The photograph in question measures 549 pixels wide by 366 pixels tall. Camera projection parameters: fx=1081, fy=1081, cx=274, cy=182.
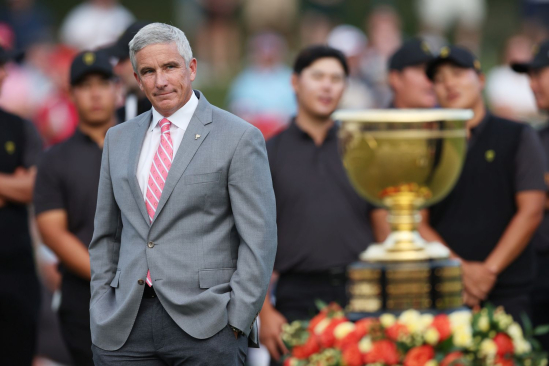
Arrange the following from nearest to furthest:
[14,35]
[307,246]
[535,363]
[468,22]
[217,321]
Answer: [217,321]
[535,363]
[307,246]
[14,35]
[468,22]

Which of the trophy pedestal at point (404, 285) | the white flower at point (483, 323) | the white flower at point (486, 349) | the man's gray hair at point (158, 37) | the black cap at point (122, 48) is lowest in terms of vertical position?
the white flower at point (486, 349)

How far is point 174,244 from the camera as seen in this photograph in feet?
13.3

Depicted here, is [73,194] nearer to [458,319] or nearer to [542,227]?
[458,319]

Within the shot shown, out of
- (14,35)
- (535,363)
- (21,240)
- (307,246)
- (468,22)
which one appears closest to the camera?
(535,363)

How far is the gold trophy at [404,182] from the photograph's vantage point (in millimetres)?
4434

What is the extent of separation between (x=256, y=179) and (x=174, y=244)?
1.29ft

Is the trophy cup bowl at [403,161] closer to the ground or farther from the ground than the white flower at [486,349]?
farther from the ground

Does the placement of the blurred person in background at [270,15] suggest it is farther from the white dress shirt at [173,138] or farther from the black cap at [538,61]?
the white dress shirt at [173,138]

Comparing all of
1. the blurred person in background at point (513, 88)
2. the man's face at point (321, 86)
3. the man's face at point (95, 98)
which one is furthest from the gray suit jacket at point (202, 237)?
the blurred person in background at point (513, 88)

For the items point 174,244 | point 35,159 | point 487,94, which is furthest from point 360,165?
point 487,94

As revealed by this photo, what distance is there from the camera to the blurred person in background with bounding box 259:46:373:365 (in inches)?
238

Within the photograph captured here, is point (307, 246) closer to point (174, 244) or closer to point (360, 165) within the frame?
point (360, 165)

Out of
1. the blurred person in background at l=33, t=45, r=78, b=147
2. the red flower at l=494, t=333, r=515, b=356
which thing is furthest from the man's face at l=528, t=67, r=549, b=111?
the blurred person in background at l=33, t=45, r=78, b=147

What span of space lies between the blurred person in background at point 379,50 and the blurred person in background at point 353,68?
0.10 m
